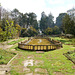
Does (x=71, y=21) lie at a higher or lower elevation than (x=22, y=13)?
lower

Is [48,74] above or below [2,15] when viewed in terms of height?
below

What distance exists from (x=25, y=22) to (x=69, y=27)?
1939 inches

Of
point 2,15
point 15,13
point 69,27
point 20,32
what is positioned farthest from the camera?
point 15,13

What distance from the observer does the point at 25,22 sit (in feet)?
237

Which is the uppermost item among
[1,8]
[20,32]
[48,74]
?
[1,8]

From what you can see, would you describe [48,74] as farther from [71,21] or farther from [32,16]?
[32,16]

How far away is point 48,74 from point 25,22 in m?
69.7

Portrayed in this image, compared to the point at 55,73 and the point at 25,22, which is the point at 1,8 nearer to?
the point at 25,22

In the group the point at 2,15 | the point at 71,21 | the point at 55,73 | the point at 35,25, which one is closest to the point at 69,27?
the point at 71,21

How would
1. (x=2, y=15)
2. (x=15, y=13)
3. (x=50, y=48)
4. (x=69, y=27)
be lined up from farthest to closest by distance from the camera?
(x=15, y=13)
(x=2, y=15)
(x=69, y=27)
(x=50, y=48)

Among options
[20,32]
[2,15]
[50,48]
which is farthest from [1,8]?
[50,48]

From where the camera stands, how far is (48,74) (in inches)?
202

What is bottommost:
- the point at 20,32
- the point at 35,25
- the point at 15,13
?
the point at 20,32

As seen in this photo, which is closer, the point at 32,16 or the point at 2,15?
the point at 2,15
